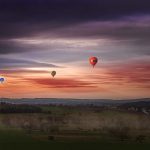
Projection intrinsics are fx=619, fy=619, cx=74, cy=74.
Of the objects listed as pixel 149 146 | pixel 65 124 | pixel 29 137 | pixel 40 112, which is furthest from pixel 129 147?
pixel 40 112

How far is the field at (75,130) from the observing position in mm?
59875

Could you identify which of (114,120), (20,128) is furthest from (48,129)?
(114,120)

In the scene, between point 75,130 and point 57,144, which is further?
point 75,130

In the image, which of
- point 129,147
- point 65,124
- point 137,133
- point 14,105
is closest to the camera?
point 129,147

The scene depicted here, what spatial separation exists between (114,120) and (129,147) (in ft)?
41.6

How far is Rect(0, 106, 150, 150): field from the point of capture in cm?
5988

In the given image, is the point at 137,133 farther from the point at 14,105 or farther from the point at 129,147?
the point at 14,105

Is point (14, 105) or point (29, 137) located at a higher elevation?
point (14, 105)

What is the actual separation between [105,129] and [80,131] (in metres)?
4.15

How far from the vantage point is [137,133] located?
222ft

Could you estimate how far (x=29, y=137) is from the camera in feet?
213

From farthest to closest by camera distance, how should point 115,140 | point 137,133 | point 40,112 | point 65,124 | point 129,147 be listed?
point 40,112 → point 65,124 → point 137,133 → point 115,140 → point 129,147

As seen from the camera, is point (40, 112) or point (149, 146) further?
point (40, 112)

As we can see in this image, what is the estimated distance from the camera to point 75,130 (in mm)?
70750
